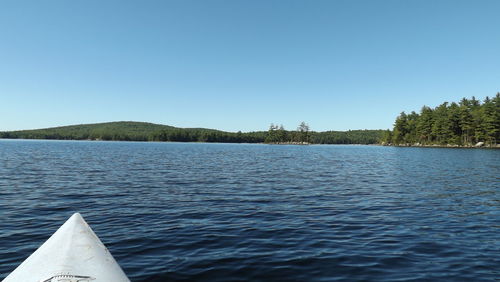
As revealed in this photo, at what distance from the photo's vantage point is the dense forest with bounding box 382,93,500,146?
13038 centimetres

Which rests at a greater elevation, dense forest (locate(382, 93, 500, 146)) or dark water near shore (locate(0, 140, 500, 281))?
dense forest (locate(382, 93, 500, 146))

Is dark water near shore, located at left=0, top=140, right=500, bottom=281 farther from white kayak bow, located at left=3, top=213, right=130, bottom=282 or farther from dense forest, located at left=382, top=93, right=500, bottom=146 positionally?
dense forest, located at left=382, top=93, right=500, bottom=146

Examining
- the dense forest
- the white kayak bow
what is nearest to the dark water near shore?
the white kayak bow

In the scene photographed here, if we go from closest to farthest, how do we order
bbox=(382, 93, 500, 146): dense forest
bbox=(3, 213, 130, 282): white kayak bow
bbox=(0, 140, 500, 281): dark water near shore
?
1. bbox=(3, 213, 130, 282): white kayak bow
2. bbox=(0, 140, 500, 281): dark water near shore
3. bbox=(382, 93, 500, 146): dense forest

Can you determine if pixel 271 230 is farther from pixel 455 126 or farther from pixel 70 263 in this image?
pixel 455 126

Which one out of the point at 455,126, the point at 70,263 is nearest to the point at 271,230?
the point at 70,263

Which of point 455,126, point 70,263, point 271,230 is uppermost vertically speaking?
point 455,126

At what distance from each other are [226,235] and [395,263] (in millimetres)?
6013

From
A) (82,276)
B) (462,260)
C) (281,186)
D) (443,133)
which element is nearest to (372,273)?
(462,260)

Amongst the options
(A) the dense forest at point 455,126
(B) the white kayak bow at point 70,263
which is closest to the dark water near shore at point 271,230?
(B) the white kayak bow at point 70,263

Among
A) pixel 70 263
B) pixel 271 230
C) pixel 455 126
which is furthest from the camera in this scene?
pixel 455 126

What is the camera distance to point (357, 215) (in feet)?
48.6

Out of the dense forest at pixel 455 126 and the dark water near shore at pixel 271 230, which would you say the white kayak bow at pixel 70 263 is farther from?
the dense forest at pixel 455 126

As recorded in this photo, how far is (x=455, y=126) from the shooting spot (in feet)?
482
